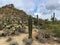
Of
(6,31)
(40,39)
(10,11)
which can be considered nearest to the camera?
Result: (40,39)

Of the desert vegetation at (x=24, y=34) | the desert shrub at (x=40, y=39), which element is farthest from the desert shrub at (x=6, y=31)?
the desert shrub at (x=40, y=39)

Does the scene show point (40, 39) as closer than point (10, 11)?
Yes

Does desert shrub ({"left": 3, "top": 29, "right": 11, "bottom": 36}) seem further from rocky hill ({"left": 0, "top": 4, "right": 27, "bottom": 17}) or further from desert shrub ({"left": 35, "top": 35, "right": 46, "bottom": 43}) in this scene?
rocky hill ({"left": 0, "top": 4, "right": 27, "bottom": 17})

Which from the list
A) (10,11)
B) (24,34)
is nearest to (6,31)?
(24,34)

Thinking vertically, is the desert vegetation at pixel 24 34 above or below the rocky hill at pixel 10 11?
below

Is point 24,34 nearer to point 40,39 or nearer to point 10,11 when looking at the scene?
point 40,39

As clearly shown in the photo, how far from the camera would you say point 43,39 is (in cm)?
1991

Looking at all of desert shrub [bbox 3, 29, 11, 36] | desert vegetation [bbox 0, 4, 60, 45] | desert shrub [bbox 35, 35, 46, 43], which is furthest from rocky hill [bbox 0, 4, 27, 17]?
desert shrub [bbox 35, 35, 46, 43]

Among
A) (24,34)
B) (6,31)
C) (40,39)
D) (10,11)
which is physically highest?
(10,11)

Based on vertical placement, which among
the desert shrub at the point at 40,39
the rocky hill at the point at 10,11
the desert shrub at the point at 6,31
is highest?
the rocky hill at the point at 10,11

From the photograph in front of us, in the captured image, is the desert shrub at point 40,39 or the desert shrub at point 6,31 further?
A: the desert shrub at point 6,31

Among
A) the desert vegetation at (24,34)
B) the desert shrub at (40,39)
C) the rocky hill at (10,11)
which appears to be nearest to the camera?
the desert vegetation at (24,34)

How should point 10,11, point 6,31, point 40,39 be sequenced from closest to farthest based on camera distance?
1. point 40,39
2. point 6,31
3. point 10,11

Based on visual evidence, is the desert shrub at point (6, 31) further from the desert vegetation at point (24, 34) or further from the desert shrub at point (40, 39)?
the desert shrub at point (40, 39)
